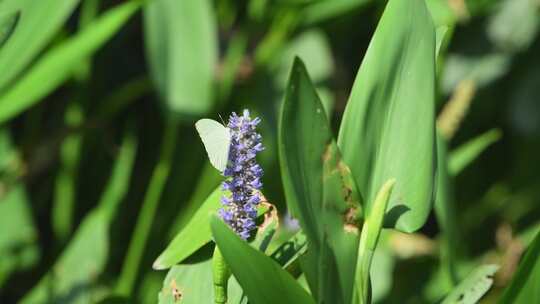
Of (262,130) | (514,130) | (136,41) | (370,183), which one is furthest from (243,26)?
(370,183)

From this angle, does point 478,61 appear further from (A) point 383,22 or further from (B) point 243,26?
(A) point 383,22

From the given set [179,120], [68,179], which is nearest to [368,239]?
[179,120]

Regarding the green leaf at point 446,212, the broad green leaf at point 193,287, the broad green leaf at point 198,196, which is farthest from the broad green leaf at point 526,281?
the broad green leaf at point 198,196

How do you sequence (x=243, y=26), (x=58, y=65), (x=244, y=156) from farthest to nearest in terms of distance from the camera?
1. (x=243, y=26)
2. (x=58, y=65)
3. (x=244, y=156)

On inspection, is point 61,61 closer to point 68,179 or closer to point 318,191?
point 68,179

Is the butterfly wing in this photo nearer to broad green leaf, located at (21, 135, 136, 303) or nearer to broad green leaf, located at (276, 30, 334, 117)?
broad green leaf, located at (21, 135, 136, 303)

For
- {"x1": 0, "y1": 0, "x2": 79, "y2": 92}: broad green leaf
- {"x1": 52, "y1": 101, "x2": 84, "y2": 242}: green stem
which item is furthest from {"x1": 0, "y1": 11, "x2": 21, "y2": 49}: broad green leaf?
{"x1": 52, "y1": 101, "x2": 84, "y2": 242}: green stem
